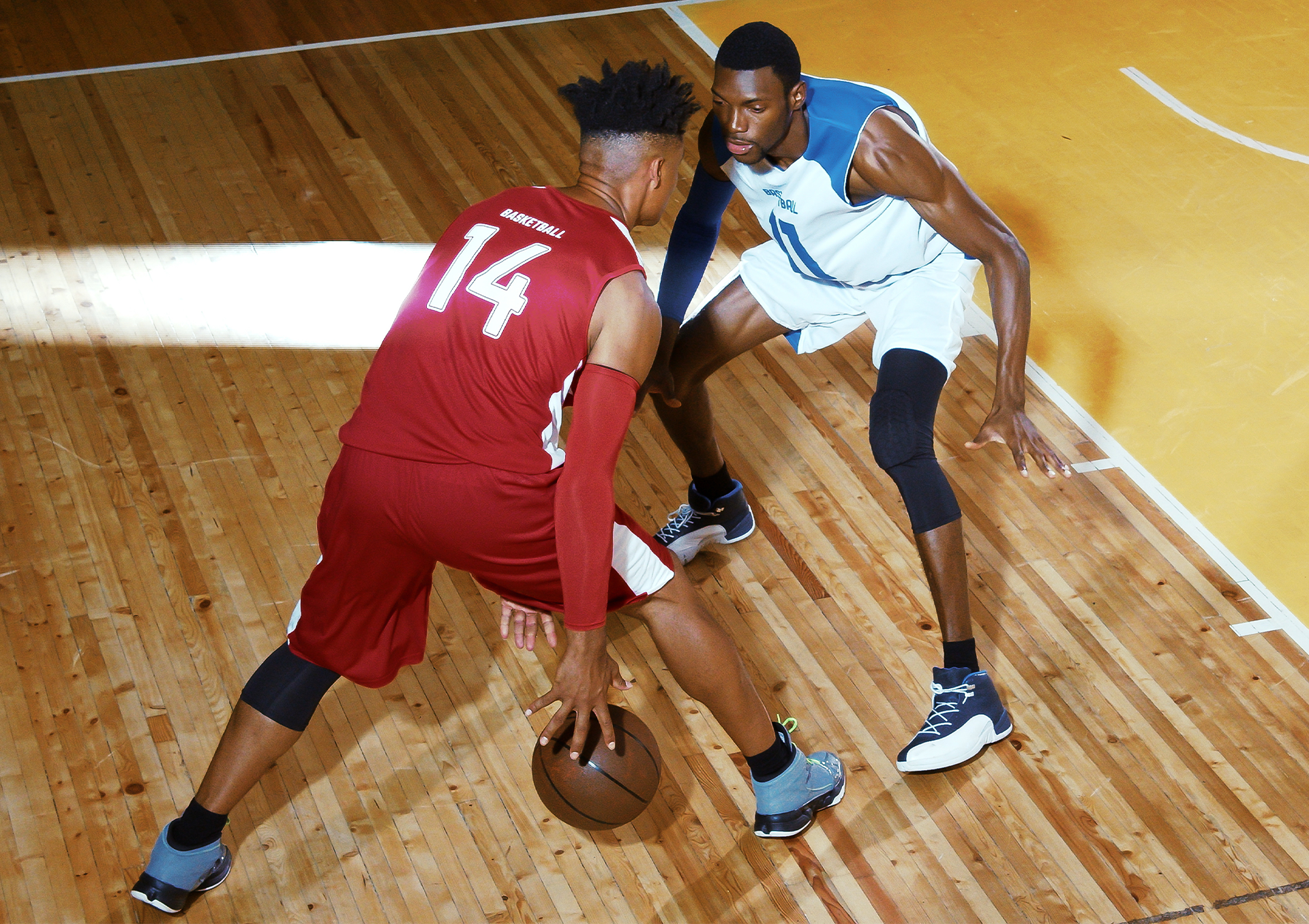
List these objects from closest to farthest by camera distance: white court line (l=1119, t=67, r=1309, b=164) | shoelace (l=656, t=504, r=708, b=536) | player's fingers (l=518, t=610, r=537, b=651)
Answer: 1. player's fingers (l=518, t=610, r=537, b=651)
2. shoelace (l=656, t=504, r=708, b=536)
3. white court line (l=1119, t=67, r=1309, b=164)

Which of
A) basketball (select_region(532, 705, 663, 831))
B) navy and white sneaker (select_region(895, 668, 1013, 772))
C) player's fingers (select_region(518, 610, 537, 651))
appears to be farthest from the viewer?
navy and white sneaker (select_region(895, 668, 1013, 772))

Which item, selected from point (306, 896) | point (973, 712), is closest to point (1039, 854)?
point (973, 712)

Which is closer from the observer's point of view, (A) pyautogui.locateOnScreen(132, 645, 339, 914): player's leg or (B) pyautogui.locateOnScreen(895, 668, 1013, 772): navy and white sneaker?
(A) pyautogui.locateOnScreen(132, 645, 339, 914): player's leg

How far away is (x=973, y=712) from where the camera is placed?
10.2 feet

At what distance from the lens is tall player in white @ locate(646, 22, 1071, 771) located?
292 centimetres

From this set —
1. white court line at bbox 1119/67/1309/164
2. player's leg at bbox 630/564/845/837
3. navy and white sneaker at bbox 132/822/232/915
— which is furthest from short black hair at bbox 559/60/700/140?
white court line at bbox 1119/67/1309/164

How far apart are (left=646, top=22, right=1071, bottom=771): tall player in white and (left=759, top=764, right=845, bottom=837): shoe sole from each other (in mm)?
208

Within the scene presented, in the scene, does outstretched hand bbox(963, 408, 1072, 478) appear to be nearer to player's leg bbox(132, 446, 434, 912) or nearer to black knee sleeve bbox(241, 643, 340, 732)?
player's leg bbox(132, 446, 434, 912)

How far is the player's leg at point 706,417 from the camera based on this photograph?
3447 mm

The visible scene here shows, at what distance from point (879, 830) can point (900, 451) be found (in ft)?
2.96

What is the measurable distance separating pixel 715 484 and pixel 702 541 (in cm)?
17

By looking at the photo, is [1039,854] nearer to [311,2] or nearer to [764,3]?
[764,3]

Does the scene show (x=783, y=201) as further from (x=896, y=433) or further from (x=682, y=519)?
(x=682, y=519)

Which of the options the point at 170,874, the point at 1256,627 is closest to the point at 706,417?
the point at 1256,627
